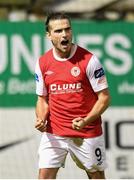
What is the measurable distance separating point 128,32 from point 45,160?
11.2ft

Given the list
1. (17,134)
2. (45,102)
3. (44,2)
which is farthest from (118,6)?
(45,102)

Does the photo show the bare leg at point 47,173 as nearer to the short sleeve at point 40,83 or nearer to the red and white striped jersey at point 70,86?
the red and white striped jersey at point 70,86

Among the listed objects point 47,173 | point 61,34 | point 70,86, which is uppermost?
point 61,34

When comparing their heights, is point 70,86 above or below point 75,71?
below

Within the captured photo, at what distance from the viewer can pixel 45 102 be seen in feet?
19.9

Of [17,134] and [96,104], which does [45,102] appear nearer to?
[96,104]

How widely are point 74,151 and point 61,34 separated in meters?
0.90

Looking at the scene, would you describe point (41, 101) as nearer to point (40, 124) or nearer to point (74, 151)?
point (40, 124)

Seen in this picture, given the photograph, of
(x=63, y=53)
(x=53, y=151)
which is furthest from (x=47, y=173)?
(x=63, y=53)

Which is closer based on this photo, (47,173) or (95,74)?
(95,74)

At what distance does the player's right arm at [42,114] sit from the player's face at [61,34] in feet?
1.53

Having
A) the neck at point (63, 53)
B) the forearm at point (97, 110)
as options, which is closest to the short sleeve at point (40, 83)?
the neck at point (63, 53)

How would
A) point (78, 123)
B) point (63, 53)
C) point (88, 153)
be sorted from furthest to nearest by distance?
point (88, 153)
point (63, 53)
point (78, 123)

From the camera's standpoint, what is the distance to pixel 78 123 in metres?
5.72
